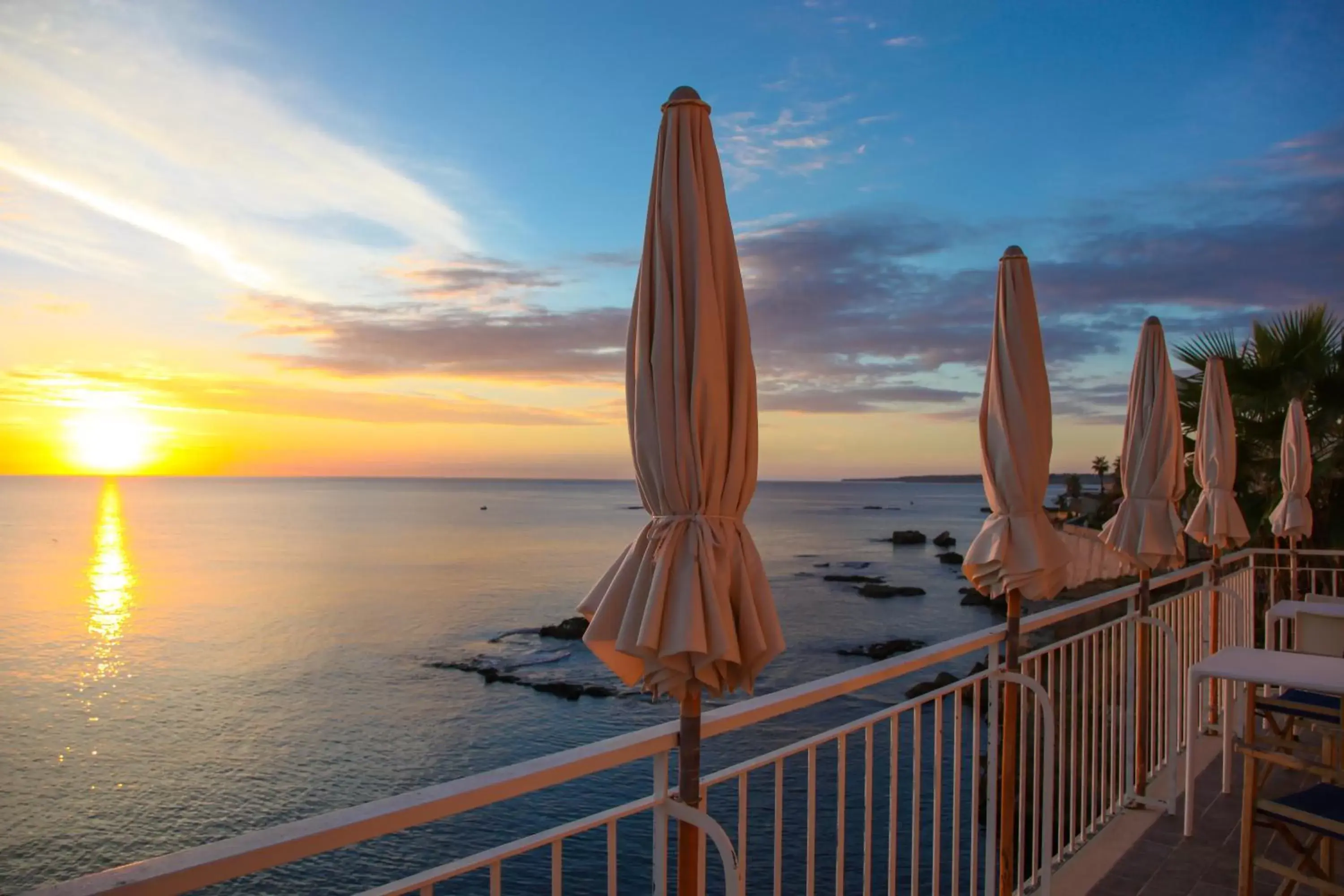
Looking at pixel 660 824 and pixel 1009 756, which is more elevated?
pixel 660 824

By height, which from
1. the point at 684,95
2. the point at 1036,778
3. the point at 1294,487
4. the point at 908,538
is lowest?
the point at 908,538

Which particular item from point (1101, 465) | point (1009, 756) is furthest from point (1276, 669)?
point (1101, 465)

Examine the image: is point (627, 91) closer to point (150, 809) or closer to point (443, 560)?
point (150, 809)

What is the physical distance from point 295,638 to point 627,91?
2678cm

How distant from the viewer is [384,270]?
4031cm

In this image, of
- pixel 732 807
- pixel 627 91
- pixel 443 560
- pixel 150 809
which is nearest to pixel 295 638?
pixel 150 809

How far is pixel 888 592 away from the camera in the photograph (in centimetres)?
3497

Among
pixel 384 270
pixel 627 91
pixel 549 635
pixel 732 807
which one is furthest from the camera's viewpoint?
pixel 384 270

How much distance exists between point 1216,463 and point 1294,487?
2.19m

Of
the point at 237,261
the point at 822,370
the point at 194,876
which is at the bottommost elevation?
the point at 194,876

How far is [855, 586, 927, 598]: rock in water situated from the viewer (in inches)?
1368

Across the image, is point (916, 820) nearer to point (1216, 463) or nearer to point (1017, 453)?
point (1017, 453)

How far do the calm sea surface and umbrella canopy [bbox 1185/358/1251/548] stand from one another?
1074cm

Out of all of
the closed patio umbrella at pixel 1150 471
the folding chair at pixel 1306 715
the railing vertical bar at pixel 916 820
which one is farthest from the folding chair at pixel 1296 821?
the closed patio umbrella at pixel 1150 471
